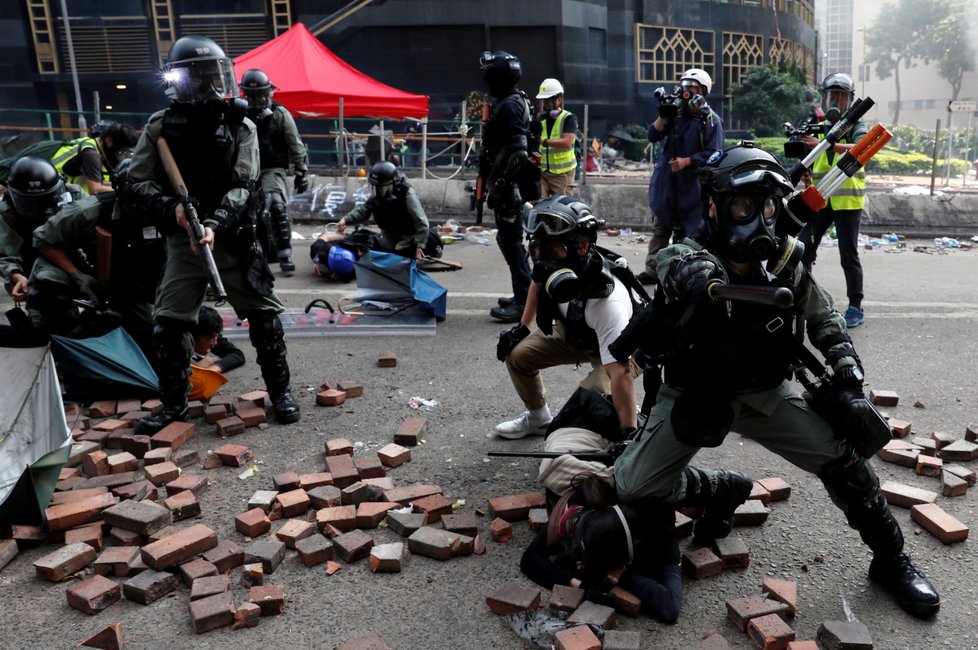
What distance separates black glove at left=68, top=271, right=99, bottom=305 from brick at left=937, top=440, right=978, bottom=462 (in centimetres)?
491

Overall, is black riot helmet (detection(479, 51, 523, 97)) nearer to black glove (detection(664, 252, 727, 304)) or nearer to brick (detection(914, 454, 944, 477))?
brick (detection(914, 454, 944, 477))

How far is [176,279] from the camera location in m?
4.42

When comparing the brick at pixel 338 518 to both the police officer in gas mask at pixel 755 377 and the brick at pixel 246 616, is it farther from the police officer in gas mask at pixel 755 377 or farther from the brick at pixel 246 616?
the police officer in gas mask at pixel 755 377

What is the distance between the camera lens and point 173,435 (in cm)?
428

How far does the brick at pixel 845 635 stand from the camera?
8.39 feet

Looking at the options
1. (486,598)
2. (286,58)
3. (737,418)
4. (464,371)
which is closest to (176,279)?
(464,371)

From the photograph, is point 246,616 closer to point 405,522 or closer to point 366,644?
point 366,644

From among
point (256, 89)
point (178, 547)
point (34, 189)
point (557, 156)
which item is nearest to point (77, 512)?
point (178, 547)

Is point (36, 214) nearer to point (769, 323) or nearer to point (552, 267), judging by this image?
point (552, 267)

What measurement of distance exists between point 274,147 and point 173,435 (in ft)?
14.5

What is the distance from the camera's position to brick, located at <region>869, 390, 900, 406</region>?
4738 mm

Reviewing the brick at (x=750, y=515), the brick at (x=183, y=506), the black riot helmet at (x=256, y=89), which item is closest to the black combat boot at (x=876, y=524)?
the brick at (x=750, y=515)

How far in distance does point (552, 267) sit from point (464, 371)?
6.18 feet

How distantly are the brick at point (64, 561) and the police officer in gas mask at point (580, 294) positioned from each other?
216 centimetres
